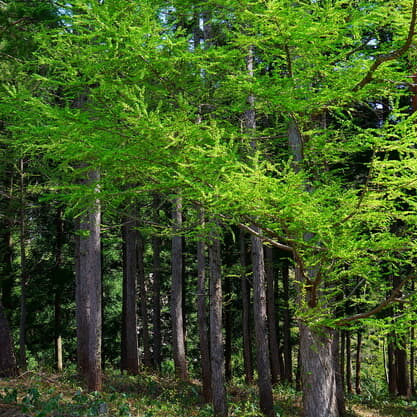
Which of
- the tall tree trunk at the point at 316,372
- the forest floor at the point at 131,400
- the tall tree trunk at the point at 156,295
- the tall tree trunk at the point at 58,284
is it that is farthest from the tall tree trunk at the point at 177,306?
the tall tree trunk at the point at 316,372

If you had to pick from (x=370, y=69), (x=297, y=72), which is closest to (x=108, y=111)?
(x=297, y=72)

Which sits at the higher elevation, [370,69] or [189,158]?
[370,69]

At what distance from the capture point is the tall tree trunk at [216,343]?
10938mm

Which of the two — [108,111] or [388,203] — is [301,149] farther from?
[108,111]

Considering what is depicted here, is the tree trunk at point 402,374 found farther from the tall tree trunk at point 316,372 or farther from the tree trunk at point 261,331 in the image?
the tall tree trunk at point 316,372

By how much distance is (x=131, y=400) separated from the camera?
1216 centimetres

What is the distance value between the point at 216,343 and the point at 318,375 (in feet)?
14.4

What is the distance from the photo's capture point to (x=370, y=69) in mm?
5883

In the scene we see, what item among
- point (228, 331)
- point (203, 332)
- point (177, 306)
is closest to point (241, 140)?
point (203, 332)

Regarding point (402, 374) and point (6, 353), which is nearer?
point (6, 353)

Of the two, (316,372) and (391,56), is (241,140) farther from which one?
(316,372)

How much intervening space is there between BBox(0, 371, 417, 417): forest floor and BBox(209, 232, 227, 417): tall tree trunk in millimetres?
607

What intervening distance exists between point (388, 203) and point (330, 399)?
3.20 metres

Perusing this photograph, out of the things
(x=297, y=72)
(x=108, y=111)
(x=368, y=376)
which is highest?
(x=297, y=72)
